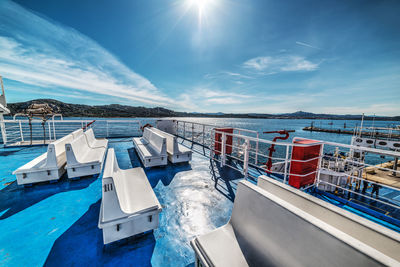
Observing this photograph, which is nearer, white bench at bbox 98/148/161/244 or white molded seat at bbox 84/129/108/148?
white bench at bbox 98/148/161/244

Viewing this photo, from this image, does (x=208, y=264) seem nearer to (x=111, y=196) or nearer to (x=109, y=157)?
(x=111, y=196)

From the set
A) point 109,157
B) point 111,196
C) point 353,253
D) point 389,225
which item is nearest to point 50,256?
point 111,196

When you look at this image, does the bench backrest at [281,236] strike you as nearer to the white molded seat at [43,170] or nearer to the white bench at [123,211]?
the white bench at [123,211]

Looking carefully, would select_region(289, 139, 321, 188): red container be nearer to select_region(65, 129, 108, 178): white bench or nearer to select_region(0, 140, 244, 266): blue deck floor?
select_region(0, 140, 244, 266): blue deck floor

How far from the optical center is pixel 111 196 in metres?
1.96

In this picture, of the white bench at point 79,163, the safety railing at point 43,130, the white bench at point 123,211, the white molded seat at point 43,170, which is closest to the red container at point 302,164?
the white bench at point 123,211

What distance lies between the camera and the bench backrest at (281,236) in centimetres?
89

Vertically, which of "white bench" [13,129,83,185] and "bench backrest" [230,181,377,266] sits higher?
"bench backrest" [230,181,377,266]

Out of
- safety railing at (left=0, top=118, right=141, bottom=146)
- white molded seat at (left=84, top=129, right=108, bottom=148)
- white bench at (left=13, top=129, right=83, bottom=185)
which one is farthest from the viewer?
safety railing at (left=0, top=118, right=141, bottom=146)

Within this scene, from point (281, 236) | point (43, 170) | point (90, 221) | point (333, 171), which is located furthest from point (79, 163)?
point (333, 171)

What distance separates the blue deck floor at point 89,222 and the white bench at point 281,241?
721 mm

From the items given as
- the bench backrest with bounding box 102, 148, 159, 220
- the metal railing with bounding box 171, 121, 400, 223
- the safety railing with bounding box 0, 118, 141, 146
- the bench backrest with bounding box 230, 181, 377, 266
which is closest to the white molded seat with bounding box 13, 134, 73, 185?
the bench backrest with bounding box 102, 148, 159, 220

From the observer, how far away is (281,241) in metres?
1.16

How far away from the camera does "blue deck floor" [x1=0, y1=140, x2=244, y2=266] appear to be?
1855 millimetres
